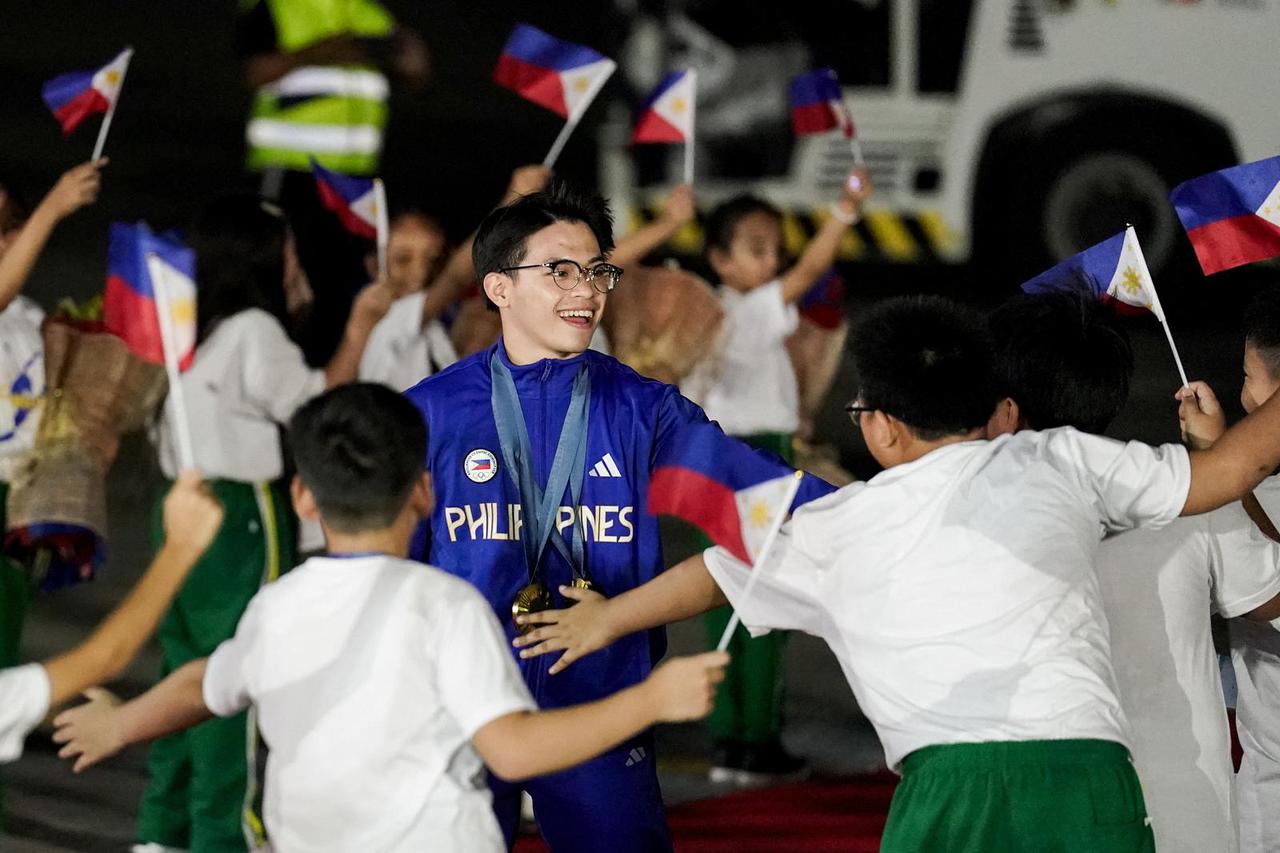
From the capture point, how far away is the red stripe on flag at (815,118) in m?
6.20

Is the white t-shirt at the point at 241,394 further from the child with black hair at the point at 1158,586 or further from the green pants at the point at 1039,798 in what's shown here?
the green pants at the point at 1039,798

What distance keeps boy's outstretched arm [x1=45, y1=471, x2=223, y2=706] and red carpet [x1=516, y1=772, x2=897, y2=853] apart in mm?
2544

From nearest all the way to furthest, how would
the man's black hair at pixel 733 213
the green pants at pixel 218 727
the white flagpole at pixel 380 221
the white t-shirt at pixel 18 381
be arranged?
the white t-shirt at pixel 18 381
the green pants at pixel 218 727
the white flagpole at pixel 380 221
the man's black hair at pixel 733 213

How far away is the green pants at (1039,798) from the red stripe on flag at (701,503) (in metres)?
0.52

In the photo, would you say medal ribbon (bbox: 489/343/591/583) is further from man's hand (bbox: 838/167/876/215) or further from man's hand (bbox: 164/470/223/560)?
man's hand (bbox: 838/167/876/215)

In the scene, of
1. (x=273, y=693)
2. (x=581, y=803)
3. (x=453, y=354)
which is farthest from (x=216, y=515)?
(x=453, y=354)

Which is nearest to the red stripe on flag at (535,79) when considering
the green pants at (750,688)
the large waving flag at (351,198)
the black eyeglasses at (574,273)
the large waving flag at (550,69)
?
the large waving flag at (550,69)

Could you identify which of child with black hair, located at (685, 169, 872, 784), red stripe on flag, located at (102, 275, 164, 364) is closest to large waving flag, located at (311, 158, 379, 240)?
child with black hair, located at (685, 169, 872, 784)

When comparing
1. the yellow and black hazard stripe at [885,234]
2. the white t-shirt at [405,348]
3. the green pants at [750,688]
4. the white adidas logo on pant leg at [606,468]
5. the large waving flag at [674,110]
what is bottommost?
the yellow and black hazard stripe at [885,234]

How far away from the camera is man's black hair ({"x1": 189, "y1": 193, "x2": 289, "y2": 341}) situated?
507 centimetres

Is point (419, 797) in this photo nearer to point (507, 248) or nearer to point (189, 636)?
point (507, 248)

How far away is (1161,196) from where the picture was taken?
32.5ft

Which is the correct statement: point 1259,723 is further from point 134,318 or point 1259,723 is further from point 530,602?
point 134,318

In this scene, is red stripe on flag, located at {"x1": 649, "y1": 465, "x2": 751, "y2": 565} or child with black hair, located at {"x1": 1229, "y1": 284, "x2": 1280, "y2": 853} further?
child with black hair, located at {"x1": 1229, "y1": 284, "x2": 1280, "y2": 853}
